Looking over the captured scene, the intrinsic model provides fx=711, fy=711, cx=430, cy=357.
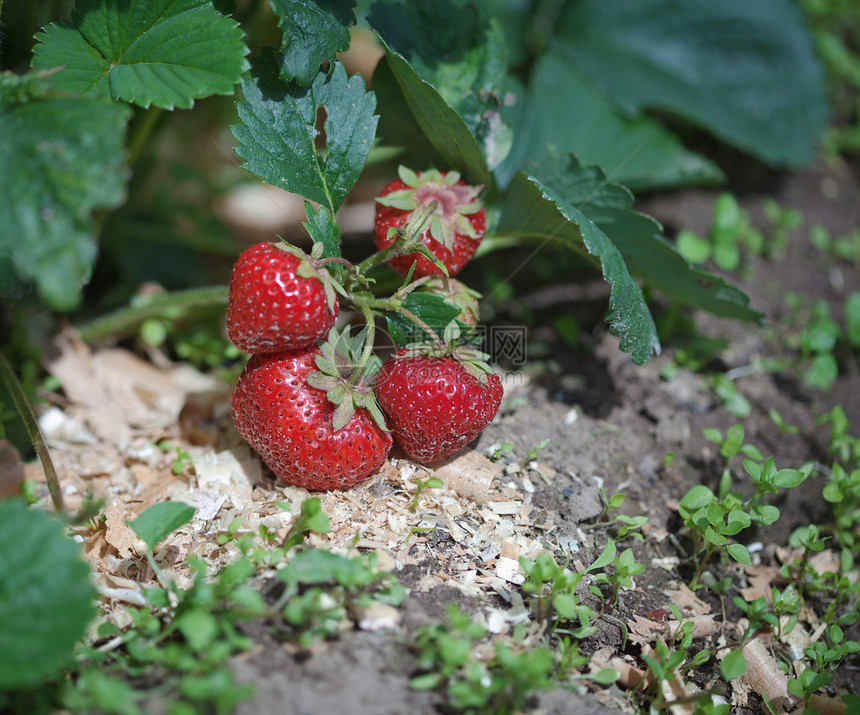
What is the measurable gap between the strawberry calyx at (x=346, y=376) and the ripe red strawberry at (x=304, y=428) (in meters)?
0.01

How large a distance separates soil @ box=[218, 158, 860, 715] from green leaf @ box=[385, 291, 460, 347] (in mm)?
331

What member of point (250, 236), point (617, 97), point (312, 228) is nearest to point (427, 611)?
point (312, 228)

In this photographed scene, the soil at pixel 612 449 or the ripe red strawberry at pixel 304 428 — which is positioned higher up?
the ripe red strawberry at pixel 304 428

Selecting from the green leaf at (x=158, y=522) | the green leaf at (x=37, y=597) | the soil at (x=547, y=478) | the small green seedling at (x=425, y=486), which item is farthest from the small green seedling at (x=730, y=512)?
the green leaf at (x=37, y=597)

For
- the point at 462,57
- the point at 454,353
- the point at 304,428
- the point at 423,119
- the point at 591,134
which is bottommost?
the point at 304,428

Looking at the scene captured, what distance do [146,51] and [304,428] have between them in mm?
853

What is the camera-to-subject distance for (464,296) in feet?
5.01

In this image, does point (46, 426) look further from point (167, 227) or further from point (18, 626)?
point (18, 626)

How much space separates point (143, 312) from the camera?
204 cm

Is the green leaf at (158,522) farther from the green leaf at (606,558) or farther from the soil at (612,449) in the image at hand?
the green leaf at (606,558)

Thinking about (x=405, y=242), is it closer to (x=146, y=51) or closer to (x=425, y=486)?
(x=425, y=486)

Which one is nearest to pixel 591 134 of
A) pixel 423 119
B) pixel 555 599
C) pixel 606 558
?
pixel 423 119

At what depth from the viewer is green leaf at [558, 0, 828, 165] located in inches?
101

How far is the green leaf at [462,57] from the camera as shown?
1.72 m
